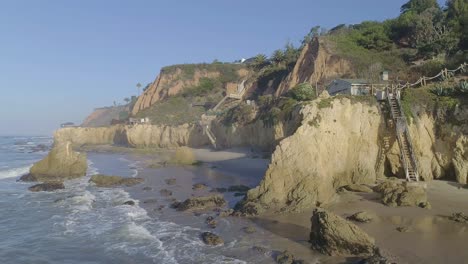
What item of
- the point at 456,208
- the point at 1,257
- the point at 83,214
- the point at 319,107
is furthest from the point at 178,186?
the point at 456,208

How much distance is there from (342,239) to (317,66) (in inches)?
1406

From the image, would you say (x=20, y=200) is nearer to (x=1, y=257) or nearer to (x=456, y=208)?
(x=1, y=257)

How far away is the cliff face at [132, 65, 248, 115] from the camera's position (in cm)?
8206

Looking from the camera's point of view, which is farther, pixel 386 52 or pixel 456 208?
pixel 386 52

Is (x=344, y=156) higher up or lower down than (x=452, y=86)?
lower down

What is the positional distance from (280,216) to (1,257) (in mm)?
10416

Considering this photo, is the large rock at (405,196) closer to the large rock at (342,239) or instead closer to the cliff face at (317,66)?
the large rock at (342,239)

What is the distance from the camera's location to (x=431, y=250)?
40.6 ft

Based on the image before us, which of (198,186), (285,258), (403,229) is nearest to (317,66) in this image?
(198,186)

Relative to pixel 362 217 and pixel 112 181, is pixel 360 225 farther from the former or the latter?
pixel 112 181

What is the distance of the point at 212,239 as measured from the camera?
47.8ft

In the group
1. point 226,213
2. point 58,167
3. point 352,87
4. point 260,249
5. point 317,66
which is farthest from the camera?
point 317,66

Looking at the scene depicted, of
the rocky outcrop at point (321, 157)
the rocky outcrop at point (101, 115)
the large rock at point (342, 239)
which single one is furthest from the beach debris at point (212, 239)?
the rocky outcrop at point (101, 115)

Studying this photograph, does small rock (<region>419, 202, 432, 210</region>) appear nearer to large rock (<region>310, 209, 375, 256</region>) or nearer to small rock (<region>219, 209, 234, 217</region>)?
large rock (<region>310, 209, 375, 256</region>)
